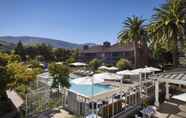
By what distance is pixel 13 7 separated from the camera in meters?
21.4

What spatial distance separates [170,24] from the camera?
77.9ft

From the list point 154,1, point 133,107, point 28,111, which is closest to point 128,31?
point 154,1

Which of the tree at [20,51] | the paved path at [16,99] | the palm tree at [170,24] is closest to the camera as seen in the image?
the paved path at [16,99]

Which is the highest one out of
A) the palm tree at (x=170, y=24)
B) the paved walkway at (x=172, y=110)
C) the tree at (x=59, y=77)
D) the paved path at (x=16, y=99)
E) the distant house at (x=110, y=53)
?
the palm tree at (x=170, y=24)

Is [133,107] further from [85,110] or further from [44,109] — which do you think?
[44,109]

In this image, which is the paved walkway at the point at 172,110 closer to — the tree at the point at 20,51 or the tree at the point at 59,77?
the tree at the point at 59,77

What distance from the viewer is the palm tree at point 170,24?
76.5 feet

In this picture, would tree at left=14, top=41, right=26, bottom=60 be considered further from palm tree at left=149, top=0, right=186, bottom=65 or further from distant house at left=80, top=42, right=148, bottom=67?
palm tree at left=149, top=0, right=186, bottom=65

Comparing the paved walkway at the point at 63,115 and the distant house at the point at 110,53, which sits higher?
the distant house at the point at 110,53

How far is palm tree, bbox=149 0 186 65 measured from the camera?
23.3 m

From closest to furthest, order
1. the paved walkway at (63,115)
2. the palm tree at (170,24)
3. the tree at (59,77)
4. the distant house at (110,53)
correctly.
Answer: the paved walkway at (63,115)
the tree at (59,77)
the palm tree at (170,24)
the distant house at (110,53)

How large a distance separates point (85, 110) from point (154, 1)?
68.8 ft

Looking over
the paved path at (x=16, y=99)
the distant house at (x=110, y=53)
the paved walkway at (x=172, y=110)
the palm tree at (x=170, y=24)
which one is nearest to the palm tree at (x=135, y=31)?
the distant house at (x=110, y=53)

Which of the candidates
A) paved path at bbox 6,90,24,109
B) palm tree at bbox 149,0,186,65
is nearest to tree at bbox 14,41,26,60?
paved path at bbox 6,90,24,109
